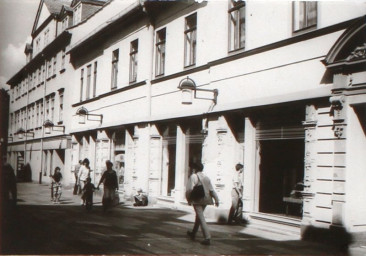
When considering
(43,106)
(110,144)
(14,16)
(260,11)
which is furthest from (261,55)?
(43,106)

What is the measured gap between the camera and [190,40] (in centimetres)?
1519

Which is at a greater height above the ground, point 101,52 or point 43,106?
point 101,52

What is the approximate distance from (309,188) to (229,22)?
5.10m

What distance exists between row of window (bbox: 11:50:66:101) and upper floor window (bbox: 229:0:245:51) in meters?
15.7

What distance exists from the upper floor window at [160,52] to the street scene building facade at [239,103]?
62 millimetres

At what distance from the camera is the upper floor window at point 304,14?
1038cm

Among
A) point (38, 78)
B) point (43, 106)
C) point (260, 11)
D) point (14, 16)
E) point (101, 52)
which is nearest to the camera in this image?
point (14, 16)

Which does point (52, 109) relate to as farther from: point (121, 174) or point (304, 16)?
point (304, 16)

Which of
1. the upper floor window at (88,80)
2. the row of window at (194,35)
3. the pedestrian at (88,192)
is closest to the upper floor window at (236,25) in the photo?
the row of window at (194,35)

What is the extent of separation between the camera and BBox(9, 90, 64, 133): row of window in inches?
1063

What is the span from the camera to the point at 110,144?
21.0 metres

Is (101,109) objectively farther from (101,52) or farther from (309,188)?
(309,188)

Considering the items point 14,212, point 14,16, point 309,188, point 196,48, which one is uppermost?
point 196,48

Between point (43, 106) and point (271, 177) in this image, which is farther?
point (43, 106)
